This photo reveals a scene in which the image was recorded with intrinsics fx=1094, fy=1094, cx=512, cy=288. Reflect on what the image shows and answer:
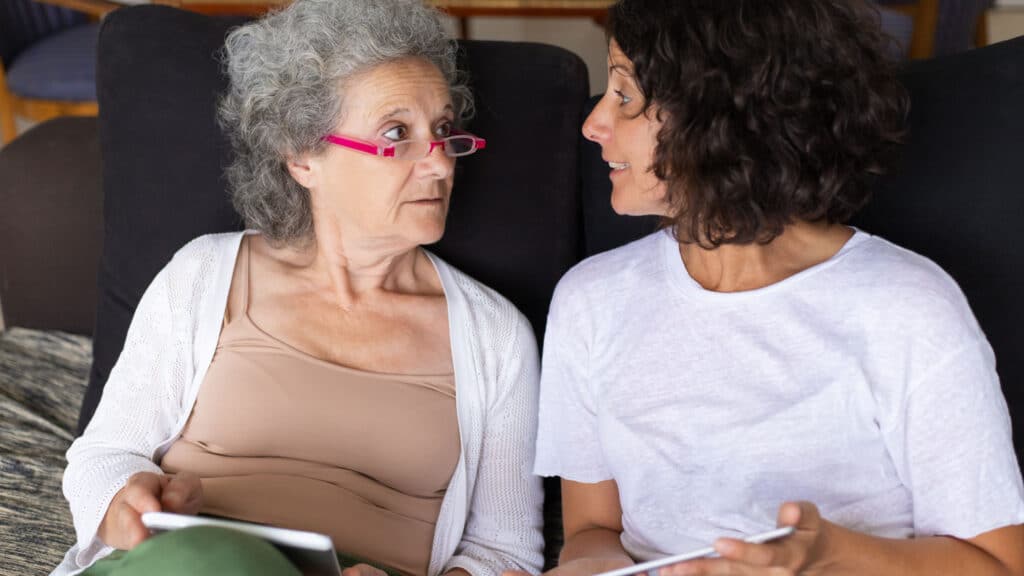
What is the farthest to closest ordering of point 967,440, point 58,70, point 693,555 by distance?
point 58,70 < point 967,440 < point 693,555

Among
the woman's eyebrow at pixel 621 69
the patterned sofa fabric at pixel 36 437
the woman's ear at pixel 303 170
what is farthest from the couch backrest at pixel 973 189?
the patterned sofa fabric at pixel 36 437

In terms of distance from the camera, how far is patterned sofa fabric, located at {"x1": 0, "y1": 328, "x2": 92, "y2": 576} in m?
1.72

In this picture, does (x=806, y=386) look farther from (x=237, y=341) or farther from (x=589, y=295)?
(x=237, y=341)

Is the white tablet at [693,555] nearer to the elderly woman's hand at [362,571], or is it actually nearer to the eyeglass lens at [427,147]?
the elderly woman's hand at [362,571]

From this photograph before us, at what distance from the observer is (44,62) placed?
142 inches

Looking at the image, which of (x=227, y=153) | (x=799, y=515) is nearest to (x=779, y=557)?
(x=799, y=515)

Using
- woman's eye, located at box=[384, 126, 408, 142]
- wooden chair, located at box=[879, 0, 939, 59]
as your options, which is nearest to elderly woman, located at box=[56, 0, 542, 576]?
woman's eye, located at box=[384, 126, 408, 142]

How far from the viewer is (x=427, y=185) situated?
162 cm

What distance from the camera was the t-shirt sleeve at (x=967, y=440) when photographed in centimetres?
123

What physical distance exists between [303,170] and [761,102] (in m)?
0.75

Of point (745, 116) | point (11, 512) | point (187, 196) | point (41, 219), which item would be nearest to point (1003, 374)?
point (745, 116)

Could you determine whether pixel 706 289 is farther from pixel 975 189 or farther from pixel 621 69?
pixel 975 189

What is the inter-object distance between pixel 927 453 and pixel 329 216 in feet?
3.11

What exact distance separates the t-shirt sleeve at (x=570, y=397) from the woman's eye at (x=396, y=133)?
32 centimetres
